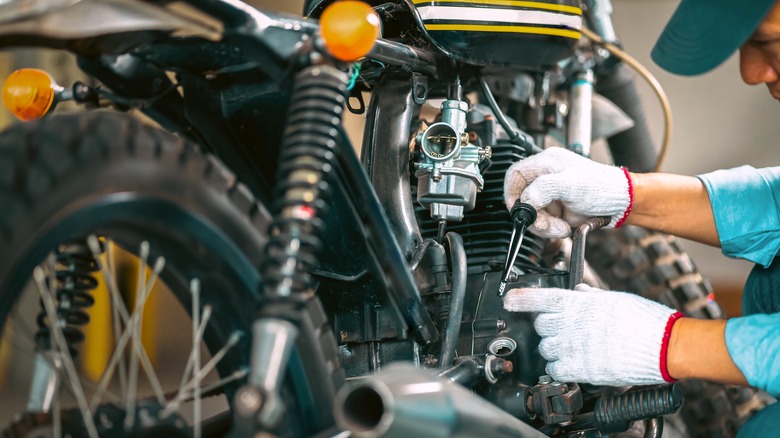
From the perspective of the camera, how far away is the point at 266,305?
823mm

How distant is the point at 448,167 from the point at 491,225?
20 cm

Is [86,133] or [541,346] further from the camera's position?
[541,346]

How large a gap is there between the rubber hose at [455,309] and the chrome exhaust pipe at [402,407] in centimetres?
36

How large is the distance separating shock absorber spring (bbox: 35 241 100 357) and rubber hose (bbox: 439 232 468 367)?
19.1 inches

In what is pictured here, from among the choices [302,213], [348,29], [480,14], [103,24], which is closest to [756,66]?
[480,14]

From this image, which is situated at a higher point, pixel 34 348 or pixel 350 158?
pixel 350 158

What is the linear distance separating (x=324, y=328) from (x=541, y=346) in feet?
1.50

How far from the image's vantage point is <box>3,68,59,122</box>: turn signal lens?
1.19m

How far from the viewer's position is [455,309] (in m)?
1.26

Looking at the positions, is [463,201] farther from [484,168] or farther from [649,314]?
[649,314]

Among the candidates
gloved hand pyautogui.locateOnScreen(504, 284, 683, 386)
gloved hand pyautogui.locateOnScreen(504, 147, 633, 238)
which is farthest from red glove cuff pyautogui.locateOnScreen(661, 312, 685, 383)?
gloved hand pyautogui.locateOnScreen(504, 147, 633, 238)

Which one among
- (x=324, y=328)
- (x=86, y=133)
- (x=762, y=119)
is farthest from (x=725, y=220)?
(x=762, y=119)

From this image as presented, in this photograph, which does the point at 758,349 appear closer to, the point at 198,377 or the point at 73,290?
the point at 198,377

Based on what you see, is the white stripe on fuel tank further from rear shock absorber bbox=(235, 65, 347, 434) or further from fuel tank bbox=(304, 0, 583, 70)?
rear shock absorber bbox=(235, 65, 347, 434)
